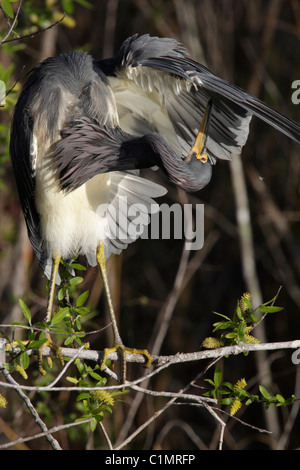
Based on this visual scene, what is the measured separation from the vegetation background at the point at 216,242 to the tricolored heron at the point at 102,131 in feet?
4.76

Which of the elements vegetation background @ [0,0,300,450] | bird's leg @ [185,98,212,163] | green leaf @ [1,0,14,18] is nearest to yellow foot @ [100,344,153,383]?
bird's leg @ [185,98,212,163]

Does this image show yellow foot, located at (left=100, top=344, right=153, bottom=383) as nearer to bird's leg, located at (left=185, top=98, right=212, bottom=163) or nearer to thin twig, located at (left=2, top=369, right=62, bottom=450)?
thin twig, located at (left=2, top=369, right=62, bottom=450)

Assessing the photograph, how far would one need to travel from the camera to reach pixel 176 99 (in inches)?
114

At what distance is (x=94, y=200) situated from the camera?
119 inches

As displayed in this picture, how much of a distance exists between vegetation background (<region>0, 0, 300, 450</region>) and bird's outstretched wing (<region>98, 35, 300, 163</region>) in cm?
158

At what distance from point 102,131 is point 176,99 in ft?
1.28

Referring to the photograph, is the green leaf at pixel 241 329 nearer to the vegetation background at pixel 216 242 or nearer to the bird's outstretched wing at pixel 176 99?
the bird's outstretched wing at pixel 176 99

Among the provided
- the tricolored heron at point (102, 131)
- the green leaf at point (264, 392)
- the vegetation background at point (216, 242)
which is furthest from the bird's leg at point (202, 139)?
the vegetation background at point (216, 242)

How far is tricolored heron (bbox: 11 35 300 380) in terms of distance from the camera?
8.79 feet

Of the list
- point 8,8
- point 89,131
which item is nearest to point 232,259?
point 89,131

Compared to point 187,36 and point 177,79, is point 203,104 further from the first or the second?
point 187,36

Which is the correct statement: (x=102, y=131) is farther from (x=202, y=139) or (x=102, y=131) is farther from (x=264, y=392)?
(x=264, y=392)

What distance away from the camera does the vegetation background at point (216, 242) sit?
15.3 ft
